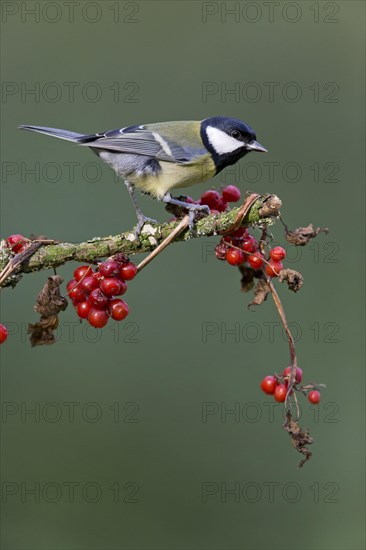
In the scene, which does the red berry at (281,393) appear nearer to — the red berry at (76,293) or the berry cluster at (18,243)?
the red berry at (76,293)

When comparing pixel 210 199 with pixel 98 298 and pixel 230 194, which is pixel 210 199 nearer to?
pixel 230 194

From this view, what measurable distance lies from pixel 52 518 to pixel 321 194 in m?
2.01

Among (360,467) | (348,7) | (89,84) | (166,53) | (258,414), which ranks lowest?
(360,467)

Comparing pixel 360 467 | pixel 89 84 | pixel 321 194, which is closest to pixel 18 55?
pixel 89 84

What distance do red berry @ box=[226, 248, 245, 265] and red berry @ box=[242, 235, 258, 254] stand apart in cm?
1

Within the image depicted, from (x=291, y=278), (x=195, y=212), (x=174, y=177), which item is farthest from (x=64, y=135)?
(x=291, y=278)

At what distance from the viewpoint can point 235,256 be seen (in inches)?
60.3

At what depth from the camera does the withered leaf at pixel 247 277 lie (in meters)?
1.63

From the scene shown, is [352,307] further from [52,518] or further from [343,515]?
[52,518]

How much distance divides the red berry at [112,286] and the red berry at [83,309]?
0.23 feet

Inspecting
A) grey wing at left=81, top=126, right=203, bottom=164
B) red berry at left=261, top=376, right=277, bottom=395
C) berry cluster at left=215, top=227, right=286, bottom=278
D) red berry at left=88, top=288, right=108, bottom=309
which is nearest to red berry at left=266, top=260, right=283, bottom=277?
berry cluster at left=215, top=227, right=286, bottom=278

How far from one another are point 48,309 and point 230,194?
54cm

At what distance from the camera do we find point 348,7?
4.34 m

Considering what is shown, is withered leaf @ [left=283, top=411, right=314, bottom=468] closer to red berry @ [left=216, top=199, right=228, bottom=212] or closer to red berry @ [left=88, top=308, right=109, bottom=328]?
red berry @ [left=88, top=308, right=109, bottom=328]
